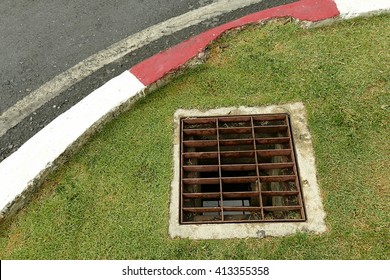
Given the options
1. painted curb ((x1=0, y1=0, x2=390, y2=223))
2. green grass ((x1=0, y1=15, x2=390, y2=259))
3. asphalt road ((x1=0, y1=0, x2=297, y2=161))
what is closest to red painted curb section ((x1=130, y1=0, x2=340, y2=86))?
painted curb ((x1=0, y1=0, x2=390, y2=223))

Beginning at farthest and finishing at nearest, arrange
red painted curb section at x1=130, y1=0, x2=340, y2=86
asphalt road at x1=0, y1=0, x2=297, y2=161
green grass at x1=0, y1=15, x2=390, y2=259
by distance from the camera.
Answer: asphalt road at x1=0, y1=0, x2=297, y2=161 < red painted curb section at x1=130, y1=0, x2=340, y2=86 < green grass at x1=0, y1=15, x2=390, y2=259

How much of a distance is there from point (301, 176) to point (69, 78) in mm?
2524

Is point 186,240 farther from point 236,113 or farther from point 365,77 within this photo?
point 365,77

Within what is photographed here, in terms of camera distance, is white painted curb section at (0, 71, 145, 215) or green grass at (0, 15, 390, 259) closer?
green grass at (0, 15, 390, 259)

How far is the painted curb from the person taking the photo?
347 cm

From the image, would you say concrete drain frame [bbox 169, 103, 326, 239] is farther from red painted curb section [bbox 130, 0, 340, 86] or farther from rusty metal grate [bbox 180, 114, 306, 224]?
red painted curb section [bbox 130, 0, 340, 86]

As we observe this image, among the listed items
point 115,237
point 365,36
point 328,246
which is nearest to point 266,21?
point 365,36

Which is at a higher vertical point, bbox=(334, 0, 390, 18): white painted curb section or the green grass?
bbox=(334, 0, 390, 18): white painted curb section

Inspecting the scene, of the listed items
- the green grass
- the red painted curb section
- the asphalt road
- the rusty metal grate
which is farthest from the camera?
the asphalt road

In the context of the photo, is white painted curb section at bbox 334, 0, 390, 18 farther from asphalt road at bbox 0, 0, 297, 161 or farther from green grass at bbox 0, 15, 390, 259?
asphalt road at bbox 0, 0, 297, 161

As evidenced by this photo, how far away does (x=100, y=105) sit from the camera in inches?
150

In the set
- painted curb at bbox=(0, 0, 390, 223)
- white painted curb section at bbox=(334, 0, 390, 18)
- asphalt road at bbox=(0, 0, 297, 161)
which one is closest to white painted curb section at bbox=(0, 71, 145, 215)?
painted curb at bbox=(0, 0, 390, 223)

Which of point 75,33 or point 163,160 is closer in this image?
point 163,160

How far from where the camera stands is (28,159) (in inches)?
141
